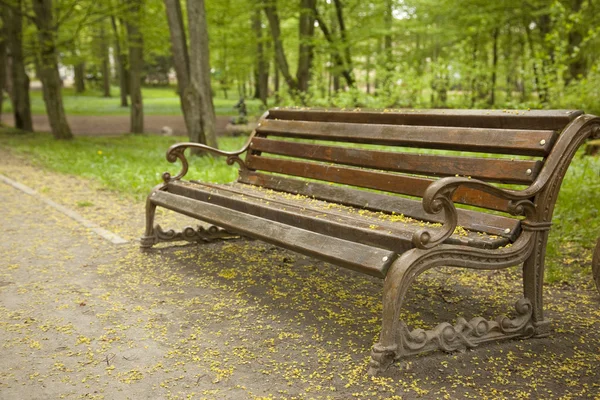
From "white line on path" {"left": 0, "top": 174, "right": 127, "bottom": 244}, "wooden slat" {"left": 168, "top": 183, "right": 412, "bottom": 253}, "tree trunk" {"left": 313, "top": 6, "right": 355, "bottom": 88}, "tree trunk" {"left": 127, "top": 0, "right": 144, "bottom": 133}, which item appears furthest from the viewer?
"tree trunk" {"left": 313, "top": 6, "right": 355, "bottom": 88}

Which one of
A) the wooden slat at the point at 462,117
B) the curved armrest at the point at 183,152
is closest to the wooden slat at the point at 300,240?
the curved armrest at the point at 183,152

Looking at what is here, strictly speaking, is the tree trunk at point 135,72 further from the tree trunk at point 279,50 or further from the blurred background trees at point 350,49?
the tree trunk at point 279,50

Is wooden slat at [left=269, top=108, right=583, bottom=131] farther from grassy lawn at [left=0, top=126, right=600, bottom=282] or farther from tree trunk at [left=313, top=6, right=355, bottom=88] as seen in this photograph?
tree trunk at [left=313, top=6, right=355, bottom=88]

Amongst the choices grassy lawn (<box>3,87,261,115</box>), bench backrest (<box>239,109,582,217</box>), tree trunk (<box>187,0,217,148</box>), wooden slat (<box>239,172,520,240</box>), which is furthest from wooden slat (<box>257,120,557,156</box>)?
grassy lawn (<box>3,87,261,115</box>)

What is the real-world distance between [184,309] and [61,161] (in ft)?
29.8

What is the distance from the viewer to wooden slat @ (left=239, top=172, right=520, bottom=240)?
3523 millimetres

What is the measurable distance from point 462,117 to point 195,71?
7676 mm

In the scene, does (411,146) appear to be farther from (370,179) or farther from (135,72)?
(135,72)

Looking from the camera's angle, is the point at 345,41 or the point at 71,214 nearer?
the point at 71,214

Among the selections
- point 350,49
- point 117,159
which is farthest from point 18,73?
point 350,49

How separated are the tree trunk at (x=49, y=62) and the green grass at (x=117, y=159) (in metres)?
0.59

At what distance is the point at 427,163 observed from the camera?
13.0 feet

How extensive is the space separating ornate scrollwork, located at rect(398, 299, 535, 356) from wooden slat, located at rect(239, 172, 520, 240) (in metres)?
0.43

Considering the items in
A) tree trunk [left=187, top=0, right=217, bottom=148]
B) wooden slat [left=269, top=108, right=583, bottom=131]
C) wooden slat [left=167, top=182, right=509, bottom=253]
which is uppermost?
tree trunk [left=187, top=0, right=217, bottom=148]
